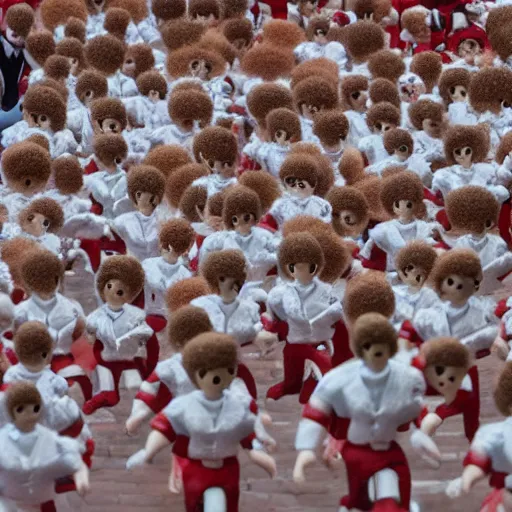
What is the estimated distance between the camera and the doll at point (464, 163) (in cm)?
785

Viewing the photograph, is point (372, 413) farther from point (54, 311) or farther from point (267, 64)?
point (267, 64)

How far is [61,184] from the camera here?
25.3 feet

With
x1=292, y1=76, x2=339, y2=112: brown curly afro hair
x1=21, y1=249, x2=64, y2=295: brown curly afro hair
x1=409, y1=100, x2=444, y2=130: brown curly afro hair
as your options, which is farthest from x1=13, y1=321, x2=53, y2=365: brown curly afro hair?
x1=409, y1=100, x2=444, y2=130: brown curly afro hair

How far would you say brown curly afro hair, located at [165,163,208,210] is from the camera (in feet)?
24.8

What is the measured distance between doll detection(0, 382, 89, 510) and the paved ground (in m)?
0.40

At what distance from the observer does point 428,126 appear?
851cm

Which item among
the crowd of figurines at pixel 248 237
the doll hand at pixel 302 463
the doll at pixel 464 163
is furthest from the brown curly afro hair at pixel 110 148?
the doll hand at pixel 302 463

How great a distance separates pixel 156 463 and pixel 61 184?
1.91m

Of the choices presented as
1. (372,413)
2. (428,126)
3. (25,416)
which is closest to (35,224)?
(25,416)

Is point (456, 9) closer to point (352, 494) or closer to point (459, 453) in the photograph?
point (459, 453)

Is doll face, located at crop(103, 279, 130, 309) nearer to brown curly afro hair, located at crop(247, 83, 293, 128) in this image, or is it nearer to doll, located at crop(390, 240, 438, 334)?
doll, located at crop(390, 240, 438, 334)

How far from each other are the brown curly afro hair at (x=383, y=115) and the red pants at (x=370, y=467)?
3301mm

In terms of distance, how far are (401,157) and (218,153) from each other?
1.04m

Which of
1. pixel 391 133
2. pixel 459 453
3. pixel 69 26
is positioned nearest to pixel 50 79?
pixel 69 26
